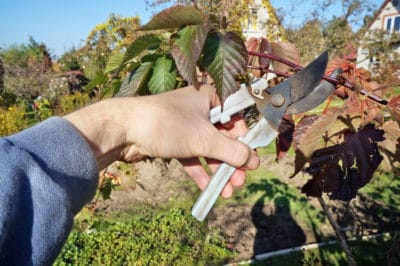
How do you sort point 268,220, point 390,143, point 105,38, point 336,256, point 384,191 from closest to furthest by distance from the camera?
point 390,143, point 336,256, point 268,220, point 384,191, point 105,38

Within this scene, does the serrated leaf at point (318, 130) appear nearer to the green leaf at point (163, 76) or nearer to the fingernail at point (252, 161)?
the fingernail at point (252, 161)

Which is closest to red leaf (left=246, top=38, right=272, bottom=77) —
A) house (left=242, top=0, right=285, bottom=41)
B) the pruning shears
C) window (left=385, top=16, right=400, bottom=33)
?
the pruning shears

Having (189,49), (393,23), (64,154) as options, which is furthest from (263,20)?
(393,23)

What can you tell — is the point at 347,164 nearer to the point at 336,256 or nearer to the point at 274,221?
the point at 336,256

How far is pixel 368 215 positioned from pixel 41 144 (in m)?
4.59

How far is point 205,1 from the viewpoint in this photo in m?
3.99

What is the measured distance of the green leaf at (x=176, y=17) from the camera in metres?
1.02

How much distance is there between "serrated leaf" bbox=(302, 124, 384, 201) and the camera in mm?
1145

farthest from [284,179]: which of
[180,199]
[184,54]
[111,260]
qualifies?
[184,54]

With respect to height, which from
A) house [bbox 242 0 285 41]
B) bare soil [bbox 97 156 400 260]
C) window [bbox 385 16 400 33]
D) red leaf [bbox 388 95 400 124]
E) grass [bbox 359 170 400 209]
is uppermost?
red leaf [bbox 388 95 400 124]

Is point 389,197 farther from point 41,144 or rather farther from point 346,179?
point 41,144

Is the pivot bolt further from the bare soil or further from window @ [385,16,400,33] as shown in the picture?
window @ [385,16,400,33]

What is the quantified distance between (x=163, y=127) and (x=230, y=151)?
9.3 inches

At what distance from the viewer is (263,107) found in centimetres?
120
